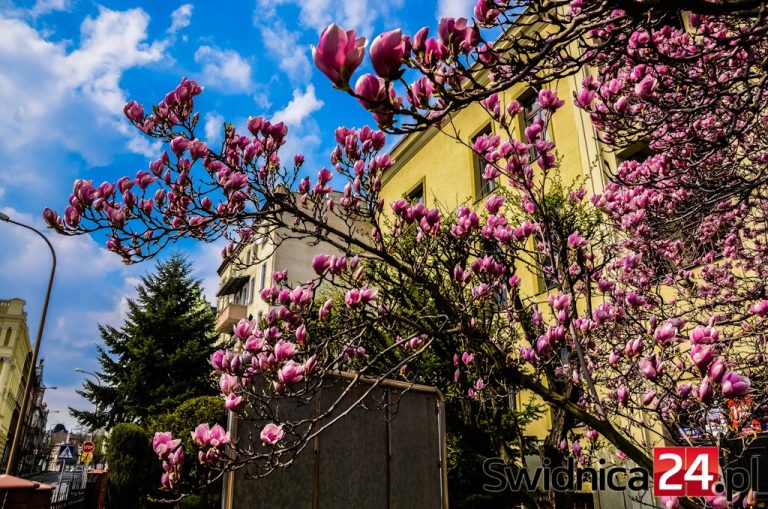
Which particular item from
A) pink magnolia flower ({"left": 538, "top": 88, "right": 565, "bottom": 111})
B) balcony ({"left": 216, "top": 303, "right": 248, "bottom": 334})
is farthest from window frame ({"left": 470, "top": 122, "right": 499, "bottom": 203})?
balcony ({"left": 216, "top": 303, "right": 248, "bottom": 334})

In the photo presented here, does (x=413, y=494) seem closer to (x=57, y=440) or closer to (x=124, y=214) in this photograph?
(x=124, y=214)

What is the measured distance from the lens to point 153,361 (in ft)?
66.0

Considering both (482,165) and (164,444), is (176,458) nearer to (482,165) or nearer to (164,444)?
(164,444)

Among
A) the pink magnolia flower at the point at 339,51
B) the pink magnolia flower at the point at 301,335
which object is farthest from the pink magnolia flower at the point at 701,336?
the pink magnolia flower at the point at 301,335

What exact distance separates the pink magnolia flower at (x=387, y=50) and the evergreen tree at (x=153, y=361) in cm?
1969

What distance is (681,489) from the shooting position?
237 centimetres

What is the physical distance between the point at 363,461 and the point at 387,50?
4.19 m

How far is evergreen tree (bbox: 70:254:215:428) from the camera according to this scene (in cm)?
1952

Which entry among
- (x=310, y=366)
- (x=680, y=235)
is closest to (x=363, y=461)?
(x=310, y=366)

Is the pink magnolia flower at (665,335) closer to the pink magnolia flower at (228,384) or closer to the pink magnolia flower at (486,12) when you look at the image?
the pink magnolia flower at (486,12)

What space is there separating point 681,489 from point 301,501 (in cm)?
297

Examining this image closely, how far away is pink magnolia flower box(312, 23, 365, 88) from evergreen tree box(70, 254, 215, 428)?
19660 mm

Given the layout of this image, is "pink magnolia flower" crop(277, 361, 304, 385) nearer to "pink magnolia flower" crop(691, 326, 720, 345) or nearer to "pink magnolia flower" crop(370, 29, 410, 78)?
"pink magnolia flower" crop(370, 29, 410, 78)

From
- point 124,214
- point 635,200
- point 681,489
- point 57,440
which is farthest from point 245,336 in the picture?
point 57,440
